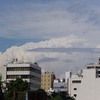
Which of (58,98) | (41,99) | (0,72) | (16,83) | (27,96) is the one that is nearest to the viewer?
(27,96)

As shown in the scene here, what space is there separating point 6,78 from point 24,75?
6.79m

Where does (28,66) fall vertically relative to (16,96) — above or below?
above

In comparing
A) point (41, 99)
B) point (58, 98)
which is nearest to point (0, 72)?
point (58, 98)

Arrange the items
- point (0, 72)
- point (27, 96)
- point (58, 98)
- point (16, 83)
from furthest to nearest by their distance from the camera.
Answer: point (0, 72) → point (58, 98) → point (16, 83) → point (27, 96)

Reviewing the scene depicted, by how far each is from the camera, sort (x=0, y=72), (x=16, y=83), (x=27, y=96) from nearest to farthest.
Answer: (x=27, y=96), (x=16, y=83), (x=0, y=72)

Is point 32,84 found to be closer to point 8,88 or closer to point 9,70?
point 9,70

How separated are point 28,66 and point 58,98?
1713cm

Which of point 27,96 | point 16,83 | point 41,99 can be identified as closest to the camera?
point 27,96

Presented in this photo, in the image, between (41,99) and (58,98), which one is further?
(58,98)

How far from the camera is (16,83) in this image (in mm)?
145125

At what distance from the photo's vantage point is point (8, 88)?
14562 cm

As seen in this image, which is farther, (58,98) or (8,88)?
(58,98)

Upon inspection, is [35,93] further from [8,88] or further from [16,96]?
[8,88]

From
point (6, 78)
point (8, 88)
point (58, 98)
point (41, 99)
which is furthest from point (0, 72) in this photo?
point (41, 99)
